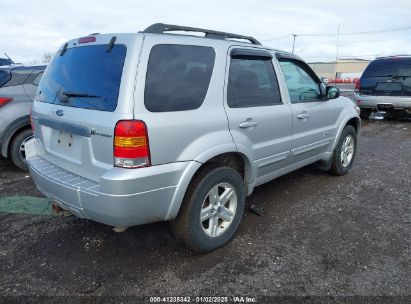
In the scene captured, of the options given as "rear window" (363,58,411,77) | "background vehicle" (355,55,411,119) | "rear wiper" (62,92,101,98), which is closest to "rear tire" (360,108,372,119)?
"background vehicle" (355,55,411,119)

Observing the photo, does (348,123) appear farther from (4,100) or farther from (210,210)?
(4,100)

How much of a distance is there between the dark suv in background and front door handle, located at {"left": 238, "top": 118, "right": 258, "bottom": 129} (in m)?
3.74

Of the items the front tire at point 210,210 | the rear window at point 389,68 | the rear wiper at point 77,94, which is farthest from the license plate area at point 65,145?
the rear window at point 389,68

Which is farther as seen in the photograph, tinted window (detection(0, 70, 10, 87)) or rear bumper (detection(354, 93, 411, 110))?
rear bumper (detection(354, 93, 411, 110))

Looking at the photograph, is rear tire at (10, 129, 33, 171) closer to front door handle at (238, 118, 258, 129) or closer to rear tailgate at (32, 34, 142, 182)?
rear tailgate at (32, 34, 142, 182)

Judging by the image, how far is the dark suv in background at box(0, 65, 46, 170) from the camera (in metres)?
5.39

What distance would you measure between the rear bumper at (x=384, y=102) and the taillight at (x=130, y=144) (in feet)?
30.2

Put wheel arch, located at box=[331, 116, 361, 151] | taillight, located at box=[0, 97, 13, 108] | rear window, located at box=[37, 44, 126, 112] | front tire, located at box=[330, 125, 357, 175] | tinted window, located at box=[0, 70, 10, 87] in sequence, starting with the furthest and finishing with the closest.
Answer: tinted window, located at box=[0, 70, 10, 87] → taillight, located at box=[0, 97, 13, 108] → front tire, located at box=[330, 125, 357, 175] → wheel arch, located at box=[331, 116, 361, 151] → rear window, located at box=[37, 44, 126, 112]

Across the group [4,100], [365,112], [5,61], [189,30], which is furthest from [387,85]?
[5,61]

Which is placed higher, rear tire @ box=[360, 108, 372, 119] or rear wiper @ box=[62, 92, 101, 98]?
rear wiper @ box=[62, 92, 101, 98]

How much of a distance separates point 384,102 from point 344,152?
564cm

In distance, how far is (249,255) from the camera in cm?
327

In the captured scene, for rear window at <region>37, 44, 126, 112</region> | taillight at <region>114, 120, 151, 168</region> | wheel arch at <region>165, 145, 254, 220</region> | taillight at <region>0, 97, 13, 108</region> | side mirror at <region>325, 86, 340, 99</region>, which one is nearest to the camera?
taillight at <region>114, 120, 151, 168</region>

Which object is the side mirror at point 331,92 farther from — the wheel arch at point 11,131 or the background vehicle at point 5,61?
the background vehicle at point 5,61
